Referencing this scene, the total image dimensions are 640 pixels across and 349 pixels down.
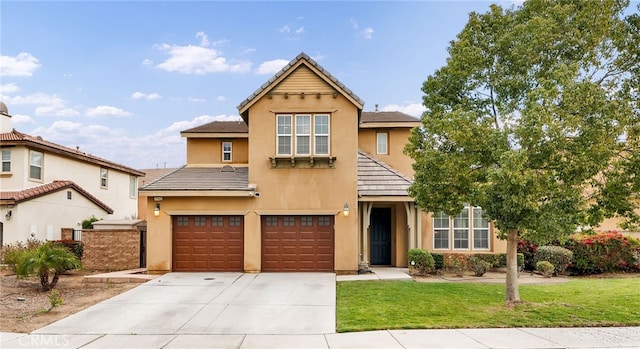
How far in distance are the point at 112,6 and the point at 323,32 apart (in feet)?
30.8

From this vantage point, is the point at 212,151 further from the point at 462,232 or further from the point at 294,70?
the point at 462,232

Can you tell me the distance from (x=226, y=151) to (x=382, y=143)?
7.08 meters

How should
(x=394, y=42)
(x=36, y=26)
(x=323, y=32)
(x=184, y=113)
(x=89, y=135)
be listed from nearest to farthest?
(x=36, y=26) < (x=394, y=42) < (x=323, y=32) < (x=184, y=113) < (x=89, y=135)

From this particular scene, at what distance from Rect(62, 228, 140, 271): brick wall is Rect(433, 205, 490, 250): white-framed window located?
40.1 feet

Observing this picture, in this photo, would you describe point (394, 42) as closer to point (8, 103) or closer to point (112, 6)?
point (112, 6)

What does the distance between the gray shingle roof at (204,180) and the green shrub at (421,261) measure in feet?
21.2

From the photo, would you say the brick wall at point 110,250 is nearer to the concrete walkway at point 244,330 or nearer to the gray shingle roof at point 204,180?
the gray shingle roof at point 204,180

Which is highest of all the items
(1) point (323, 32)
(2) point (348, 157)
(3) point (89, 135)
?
(1) point (323, 32)

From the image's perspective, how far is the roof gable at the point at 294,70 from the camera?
1580 cm

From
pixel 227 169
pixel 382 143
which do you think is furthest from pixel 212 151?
pixel 382 143

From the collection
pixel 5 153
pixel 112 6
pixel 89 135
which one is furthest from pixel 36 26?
pixel 89 135

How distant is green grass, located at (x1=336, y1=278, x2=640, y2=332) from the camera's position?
8969 mm

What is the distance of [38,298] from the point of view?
12.0 metres

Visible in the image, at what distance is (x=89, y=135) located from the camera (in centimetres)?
3256
